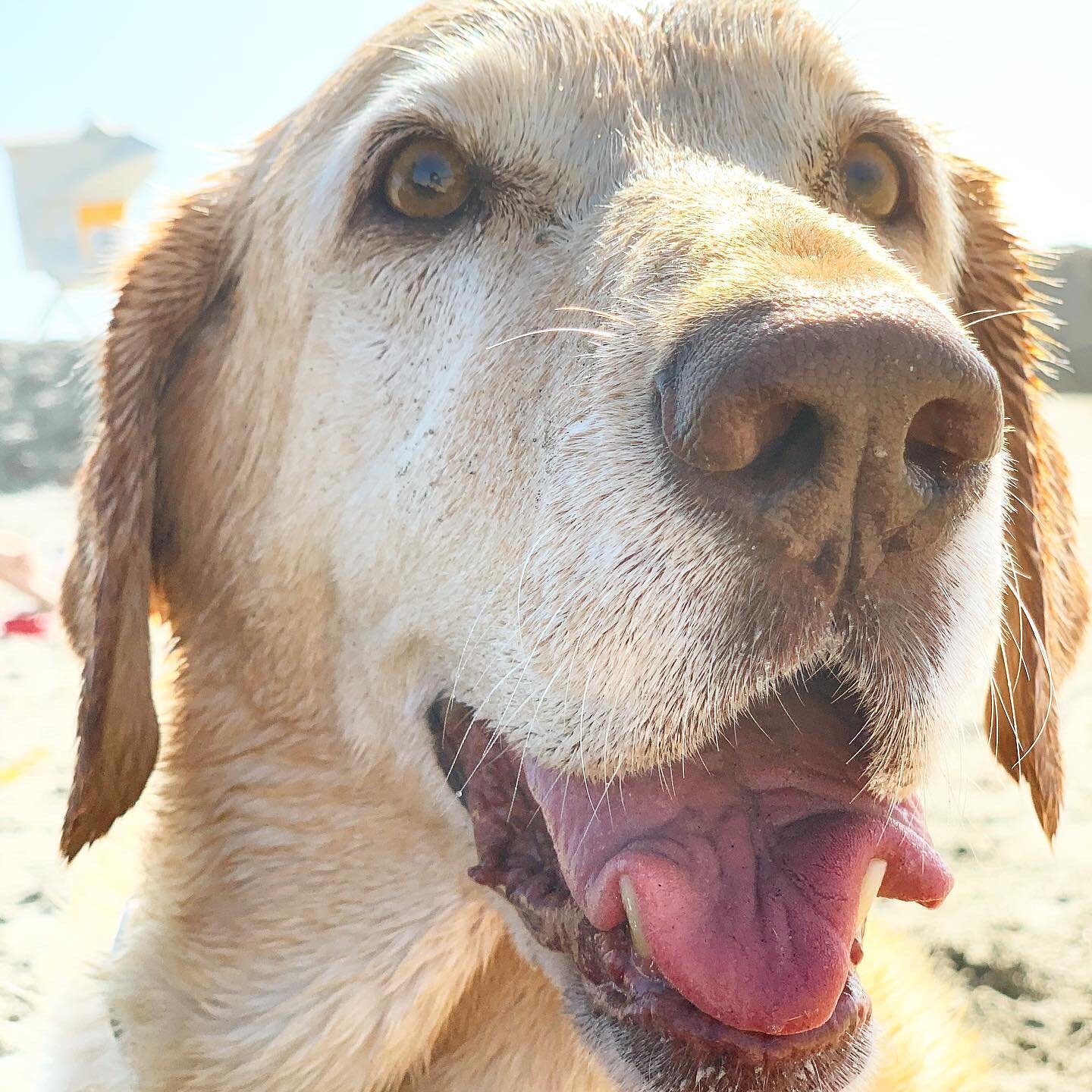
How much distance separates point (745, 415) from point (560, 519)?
0.43 m

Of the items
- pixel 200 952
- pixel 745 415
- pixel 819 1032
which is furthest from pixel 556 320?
pixel 200 952

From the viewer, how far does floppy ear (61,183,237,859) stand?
2.18 m

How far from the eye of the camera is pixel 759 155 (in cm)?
205

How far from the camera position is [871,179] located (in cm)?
225

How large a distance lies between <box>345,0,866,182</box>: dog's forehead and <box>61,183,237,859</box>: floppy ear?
60 centimetres

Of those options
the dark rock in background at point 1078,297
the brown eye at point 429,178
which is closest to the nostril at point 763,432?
the brown eye at point 429,178

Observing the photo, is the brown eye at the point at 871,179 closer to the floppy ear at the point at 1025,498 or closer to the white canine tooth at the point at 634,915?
the floppy ear at the point at 1025,498

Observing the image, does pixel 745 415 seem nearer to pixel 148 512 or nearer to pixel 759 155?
pixel 759 155

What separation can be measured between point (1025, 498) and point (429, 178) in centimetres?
150

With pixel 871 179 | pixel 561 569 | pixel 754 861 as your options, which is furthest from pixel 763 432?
pixel 871 179

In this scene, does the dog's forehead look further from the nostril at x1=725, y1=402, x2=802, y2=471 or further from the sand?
the sand

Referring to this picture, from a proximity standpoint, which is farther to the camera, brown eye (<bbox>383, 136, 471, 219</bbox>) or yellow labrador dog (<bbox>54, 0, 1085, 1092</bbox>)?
brown eye (<bbox>383, 136, 471, 219</bbox>)

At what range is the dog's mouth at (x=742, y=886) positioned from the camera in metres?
1.44

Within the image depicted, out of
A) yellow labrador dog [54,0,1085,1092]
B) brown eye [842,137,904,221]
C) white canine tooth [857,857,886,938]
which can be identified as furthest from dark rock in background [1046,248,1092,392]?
white canine tooth [857,857,886,938]
